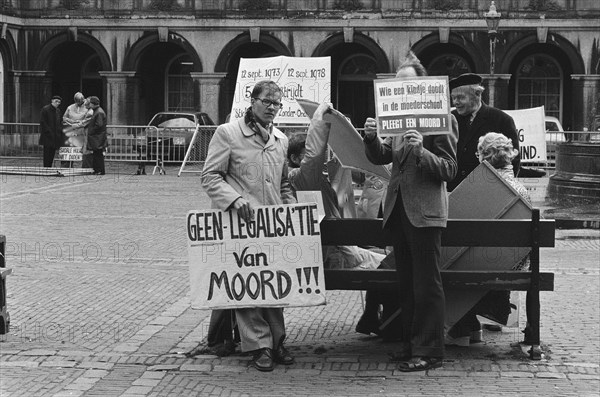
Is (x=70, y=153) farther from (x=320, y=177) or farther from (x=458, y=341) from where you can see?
(x=458, y=341)

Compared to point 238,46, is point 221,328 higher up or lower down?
lower down

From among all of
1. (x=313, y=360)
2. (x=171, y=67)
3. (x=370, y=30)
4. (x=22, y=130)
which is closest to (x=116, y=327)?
(x=313, y=360)

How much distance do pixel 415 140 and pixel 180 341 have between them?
100 inches

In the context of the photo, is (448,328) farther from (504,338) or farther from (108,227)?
(108,227)

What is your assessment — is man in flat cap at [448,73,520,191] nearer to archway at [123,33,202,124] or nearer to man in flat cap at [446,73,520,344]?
man in flat cap at [446,73,520,344]

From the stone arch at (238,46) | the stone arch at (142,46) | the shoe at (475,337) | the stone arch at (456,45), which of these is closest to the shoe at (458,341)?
the shoe at (475,337)

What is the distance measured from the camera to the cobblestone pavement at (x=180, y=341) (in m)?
7.76

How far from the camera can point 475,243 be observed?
833cm

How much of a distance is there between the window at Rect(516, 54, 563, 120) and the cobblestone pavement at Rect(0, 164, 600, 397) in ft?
94.4

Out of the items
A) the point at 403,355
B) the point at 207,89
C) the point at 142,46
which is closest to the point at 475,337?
the point at 403,355

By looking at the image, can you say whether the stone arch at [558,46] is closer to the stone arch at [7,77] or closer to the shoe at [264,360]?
the stone arch at [7,77]

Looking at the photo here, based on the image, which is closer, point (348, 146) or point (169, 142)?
point (348, 146)

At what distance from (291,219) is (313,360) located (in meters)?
0.99

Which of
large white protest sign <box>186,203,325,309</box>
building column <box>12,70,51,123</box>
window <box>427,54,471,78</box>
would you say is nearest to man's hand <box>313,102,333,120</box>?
large white protest sign <box>186,203,325,309</box>
